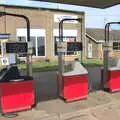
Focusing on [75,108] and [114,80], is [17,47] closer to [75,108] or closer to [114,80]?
[75,108]

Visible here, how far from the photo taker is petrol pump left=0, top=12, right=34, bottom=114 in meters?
7.15

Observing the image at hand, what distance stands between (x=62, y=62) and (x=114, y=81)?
225 centimetres

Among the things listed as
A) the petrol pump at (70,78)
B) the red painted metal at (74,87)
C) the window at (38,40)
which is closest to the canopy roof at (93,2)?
the petrol pump at (70,78)

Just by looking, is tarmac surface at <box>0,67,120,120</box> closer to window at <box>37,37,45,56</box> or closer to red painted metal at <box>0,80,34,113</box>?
red painted metal at <box>0,80,34,113</box>

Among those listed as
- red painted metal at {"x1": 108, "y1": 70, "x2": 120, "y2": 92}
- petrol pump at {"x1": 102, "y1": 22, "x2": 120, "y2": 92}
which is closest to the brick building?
petrol pump at {"x1": 102, "y1": 22, "x2": 120, "y2": 92}

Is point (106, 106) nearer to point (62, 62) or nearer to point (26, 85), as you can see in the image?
point (62, 62)

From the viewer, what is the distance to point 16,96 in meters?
7.25

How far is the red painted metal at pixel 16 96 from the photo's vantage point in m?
7.13

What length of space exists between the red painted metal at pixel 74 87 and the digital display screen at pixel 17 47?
1.57 m

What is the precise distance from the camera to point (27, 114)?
7238mm

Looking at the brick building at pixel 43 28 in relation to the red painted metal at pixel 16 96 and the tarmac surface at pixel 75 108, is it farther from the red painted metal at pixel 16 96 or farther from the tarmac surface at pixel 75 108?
the red painted metal at pixel 16 96

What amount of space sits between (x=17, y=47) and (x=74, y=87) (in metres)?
2.16

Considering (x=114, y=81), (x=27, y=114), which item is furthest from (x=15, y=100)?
(x=114, y=81)

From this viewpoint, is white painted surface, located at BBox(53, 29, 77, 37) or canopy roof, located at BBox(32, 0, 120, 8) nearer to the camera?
canopy roof, located at BBox(32, 0, 120, 8)
